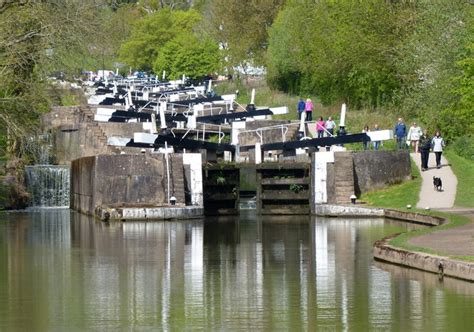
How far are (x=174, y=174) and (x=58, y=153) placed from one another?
23865 millimetres

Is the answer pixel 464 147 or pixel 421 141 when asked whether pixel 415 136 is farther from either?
pixel 421 141

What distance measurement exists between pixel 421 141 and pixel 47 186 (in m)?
14.6

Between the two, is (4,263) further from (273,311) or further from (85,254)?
(273,311)

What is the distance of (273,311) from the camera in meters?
25.2

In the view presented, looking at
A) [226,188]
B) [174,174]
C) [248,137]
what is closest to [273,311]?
[174,174]

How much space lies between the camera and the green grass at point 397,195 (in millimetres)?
47125

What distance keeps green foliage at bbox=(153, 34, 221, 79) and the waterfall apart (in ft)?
216

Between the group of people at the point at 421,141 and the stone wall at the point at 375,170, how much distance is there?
5.56 ft

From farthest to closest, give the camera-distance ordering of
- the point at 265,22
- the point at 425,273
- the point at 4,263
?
the point at 265,22 → the point at 4,263 → the point at 425,273

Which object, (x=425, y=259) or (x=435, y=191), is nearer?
(x=425, y=259)

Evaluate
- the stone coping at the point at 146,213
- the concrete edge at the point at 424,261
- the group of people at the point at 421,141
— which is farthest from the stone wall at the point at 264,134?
the concrete edge at the point at 424,261

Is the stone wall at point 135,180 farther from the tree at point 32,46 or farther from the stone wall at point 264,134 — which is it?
the stone wall at point 264,134

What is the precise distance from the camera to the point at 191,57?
127750mm

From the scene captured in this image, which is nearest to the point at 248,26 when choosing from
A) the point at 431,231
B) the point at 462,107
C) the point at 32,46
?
the point at 32,46
